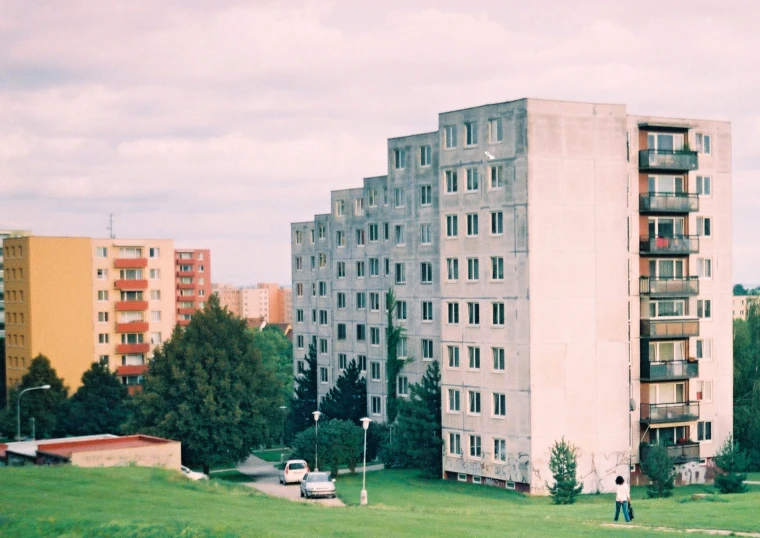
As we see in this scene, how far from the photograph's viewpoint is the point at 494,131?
Answer: 2608 inches

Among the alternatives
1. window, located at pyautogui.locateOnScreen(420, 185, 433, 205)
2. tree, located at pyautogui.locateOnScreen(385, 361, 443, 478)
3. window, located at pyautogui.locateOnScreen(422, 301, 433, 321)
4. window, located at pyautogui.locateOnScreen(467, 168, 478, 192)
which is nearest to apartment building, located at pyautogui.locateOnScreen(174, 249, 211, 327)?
window, located at pyautogui.locateOnScreen(422, 301, 433, 321)

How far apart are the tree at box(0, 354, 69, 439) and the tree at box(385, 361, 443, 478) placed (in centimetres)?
3715

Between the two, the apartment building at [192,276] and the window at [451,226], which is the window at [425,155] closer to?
the window at [451,226]

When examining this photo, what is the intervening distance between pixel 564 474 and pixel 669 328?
49.6 feet

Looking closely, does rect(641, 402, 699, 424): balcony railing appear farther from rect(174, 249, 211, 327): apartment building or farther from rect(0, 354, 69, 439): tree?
rect(174, 249, 211, 327): apartment building

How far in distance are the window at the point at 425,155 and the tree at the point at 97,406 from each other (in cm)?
3362

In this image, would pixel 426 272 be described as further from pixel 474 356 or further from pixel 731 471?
pixel 731 471

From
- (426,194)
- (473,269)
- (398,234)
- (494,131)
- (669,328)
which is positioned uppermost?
(494,131)

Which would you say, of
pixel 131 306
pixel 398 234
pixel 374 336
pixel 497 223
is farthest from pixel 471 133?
pixel 131 306

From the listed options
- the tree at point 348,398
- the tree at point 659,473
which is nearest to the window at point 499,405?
the tree at point 659,473

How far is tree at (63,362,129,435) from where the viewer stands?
91.6m

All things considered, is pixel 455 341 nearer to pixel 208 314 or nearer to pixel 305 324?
pixel 208 314

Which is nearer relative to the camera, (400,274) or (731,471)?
(731,471)

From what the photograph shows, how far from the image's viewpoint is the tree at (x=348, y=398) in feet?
284
